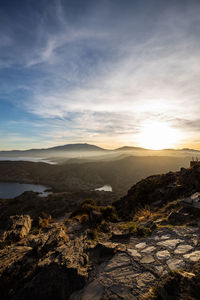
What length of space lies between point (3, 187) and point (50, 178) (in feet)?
112

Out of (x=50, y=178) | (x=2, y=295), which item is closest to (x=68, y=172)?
(x=50, y=178)

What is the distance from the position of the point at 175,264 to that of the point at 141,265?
0.86m

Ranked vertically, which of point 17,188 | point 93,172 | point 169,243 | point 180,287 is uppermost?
point 180,287

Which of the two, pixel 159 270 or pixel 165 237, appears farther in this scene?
pixel 165 237

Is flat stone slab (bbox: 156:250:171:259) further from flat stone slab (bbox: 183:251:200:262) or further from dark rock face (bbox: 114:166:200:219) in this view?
dark rock face (bbox: 114:166:200:219)

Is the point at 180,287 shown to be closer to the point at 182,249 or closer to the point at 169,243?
the point at 182,249

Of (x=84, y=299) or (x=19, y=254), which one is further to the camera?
(x=19, y=254)

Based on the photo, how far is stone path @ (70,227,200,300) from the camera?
321cm

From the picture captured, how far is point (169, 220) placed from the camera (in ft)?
22.6

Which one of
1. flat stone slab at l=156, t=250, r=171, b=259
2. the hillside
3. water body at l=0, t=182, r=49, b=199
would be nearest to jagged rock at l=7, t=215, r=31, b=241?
flat stone slab at l=156, t=250, r=171, b=259

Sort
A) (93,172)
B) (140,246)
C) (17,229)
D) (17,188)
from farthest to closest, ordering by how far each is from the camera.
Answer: (93,172)
(17,188)
(17,229)
(140,246)

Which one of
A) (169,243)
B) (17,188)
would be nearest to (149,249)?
(169,243)

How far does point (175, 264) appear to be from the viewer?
3.72m

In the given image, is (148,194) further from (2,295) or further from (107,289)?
(2,295)
